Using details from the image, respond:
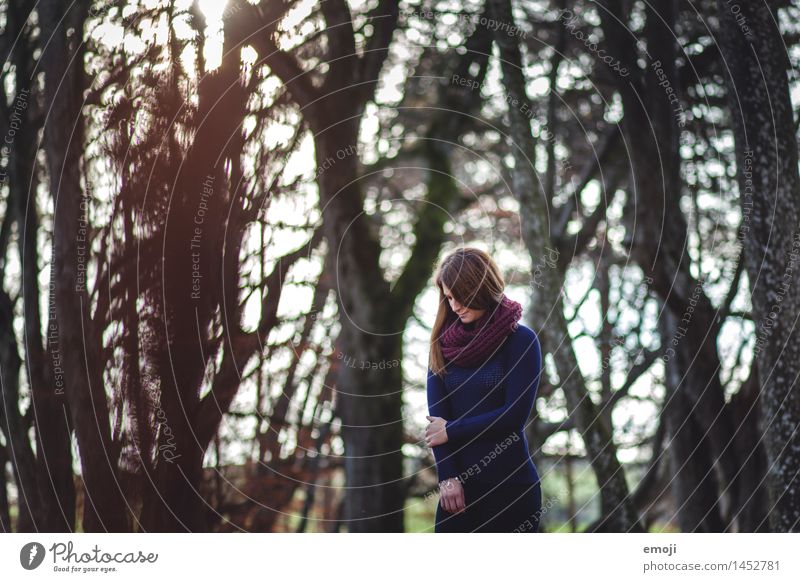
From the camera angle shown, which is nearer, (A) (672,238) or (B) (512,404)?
(B) (512,404)

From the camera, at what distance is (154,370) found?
448cm

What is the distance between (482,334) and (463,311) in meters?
0.13

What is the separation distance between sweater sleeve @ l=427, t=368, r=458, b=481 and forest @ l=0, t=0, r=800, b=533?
5.17 feet

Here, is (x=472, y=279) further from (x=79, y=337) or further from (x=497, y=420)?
(x=79, y=337)

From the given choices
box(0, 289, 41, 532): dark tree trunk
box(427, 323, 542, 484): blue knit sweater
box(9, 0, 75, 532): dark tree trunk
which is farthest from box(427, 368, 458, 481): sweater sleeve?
box(0, 289, 41, 532): dark tree trunk

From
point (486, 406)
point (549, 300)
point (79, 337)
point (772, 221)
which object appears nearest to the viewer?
point (486, 406)

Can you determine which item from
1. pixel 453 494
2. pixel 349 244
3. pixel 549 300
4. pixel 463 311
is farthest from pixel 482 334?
pixel 349 244

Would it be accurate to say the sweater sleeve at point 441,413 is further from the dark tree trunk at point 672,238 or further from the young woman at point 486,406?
the dark tree trunk at point 672,238

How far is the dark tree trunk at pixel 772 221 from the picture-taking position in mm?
4293

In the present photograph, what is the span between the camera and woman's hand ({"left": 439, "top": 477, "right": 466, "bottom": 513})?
10.3 feet

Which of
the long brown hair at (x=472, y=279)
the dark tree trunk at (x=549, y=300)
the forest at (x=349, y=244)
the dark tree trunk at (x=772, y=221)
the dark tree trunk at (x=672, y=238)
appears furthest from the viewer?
the dark tree trunk at (x=672, y=238)

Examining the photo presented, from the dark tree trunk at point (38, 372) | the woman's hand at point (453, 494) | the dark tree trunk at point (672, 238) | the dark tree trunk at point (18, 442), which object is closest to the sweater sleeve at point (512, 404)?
the woman's hand at point (453, 494)

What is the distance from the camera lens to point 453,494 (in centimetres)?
315
